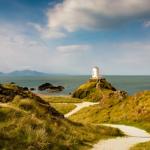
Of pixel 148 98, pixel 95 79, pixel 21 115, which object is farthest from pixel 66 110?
pixel 21 115

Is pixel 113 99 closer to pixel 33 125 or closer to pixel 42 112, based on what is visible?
pixel 42 112

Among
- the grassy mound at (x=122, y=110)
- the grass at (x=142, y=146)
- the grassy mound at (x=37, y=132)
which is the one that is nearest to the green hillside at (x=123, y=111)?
the grassy mound at (x=122, y=110)

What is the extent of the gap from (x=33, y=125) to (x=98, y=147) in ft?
15.0

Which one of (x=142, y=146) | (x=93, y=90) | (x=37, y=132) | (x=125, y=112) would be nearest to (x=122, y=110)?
(x=125, y=112)

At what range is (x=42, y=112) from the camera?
27.5m

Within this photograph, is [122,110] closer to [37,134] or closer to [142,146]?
[142,146]

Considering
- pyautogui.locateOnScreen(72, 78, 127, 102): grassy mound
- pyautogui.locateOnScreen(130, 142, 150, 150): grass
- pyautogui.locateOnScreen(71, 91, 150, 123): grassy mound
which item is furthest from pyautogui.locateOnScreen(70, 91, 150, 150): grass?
pyautogui.locateOnScreen(72, 78, 127, 102): grassy mound

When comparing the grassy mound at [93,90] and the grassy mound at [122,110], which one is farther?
the grassy mound at [93,90]

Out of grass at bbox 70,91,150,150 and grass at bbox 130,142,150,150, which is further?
grass at bbox 70,91,150,150

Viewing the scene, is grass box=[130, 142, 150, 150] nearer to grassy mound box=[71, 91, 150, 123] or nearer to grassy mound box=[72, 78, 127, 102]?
grassy mound box=[71, 91, 150, 123]

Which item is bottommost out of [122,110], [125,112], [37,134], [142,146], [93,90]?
[125,112]

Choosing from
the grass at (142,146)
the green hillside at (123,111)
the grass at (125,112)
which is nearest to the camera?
the grass at (142,146)

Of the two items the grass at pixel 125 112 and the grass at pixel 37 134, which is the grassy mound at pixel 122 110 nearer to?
the grass at pixel 125 112

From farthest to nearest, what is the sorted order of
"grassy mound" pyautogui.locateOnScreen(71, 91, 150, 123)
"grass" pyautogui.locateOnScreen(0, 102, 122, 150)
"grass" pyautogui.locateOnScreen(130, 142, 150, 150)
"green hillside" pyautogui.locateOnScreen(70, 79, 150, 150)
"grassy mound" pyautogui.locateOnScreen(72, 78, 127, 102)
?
"grassy mound" pyautogui.locateOnScreen(72, 78, 127, 102)
"grassy mound" pyautogui.locateOnScreen(71, 91, 150, 123)
"green hillside" pyautogui.locateOnScreen(70, 79, 150, 150)
"grass" pyautogui.locateOnScreen(130, 142, 150, 150)
"grass" pyautogui.locateOnScreen(0, 102, 122, 150)
